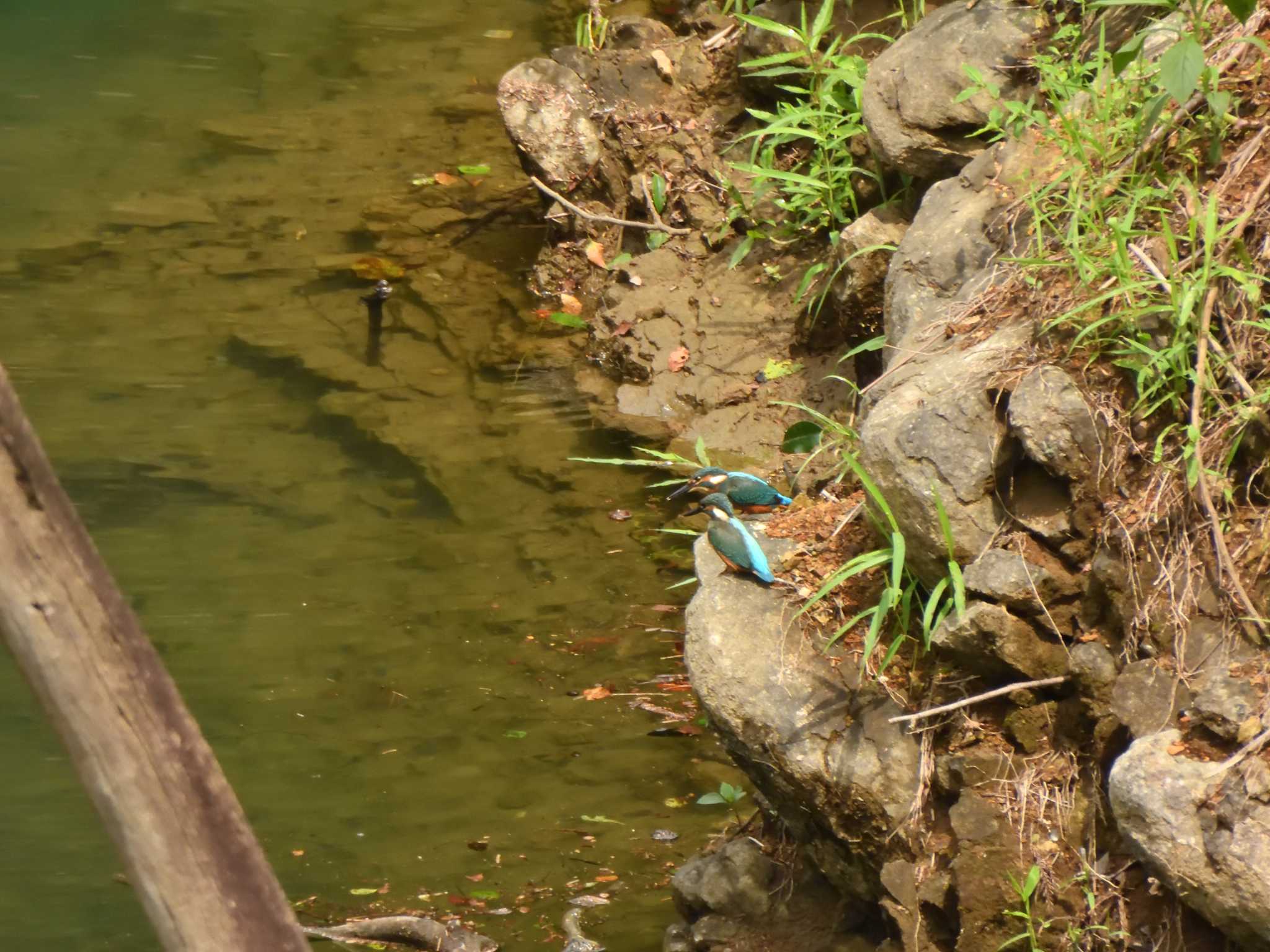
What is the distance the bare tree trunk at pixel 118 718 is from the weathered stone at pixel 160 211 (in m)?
6.38

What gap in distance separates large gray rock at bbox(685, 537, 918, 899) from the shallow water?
0.83 m

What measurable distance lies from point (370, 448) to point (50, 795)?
7.29ft

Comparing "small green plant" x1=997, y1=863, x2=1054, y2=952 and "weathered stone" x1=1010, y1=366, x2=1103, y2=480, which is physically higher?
"weathered stone" x1=1010, y1=366, x2=1103, y2=480

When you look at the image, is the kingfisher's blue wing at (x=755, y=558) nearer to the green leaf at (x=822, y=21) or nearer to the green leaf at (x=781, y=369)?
the green leaf at (x=781, y=369)

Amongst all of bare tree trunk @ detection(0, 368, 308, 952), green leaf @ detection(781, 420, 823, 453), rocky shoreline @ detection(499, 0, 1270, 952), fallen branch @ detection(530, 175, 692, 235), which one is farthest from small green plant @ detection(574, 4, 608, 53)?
bare tree trunk @ detection(0, 368, 308, 952)

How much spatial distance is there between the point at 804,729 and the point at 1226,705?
40.2 inches

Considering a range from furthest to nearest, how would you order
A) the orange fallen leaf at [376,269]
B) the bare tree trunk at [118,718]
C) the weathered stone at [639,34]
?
the weathered stone at [639,34]
the orange fallen leaf at [376,269]
the bare tree trunk at [118,718]

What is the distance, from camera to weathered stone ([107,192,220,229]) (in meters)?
7.93

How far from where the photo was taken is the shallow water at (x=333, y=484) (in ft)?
14.7

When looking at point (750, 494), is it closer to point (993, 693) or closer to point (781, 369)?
point (993, 693)

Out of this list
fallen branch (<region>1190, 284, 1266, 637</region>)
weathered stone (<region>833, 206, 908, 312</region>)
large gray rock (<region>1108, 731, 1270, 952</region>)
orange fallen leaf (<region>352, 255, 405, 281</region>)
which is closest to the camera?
large gray rock (<region>1108, 731, 1270, 952</region>)

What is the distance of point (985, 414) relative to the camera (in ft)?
11.0

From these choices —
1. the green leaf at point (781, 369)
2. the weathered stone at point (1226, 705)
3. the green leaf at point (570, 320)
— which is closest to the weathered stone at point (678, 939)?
the weathered stone at point (1226, 705)

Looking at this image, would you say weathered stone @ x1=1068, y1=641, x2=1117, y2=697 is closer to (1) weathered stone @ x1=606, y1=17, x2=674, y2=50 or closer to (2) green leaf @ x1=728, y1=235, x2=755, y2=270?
(2) green leaf @ x1=728, y1=235, x2=755, y2=270
